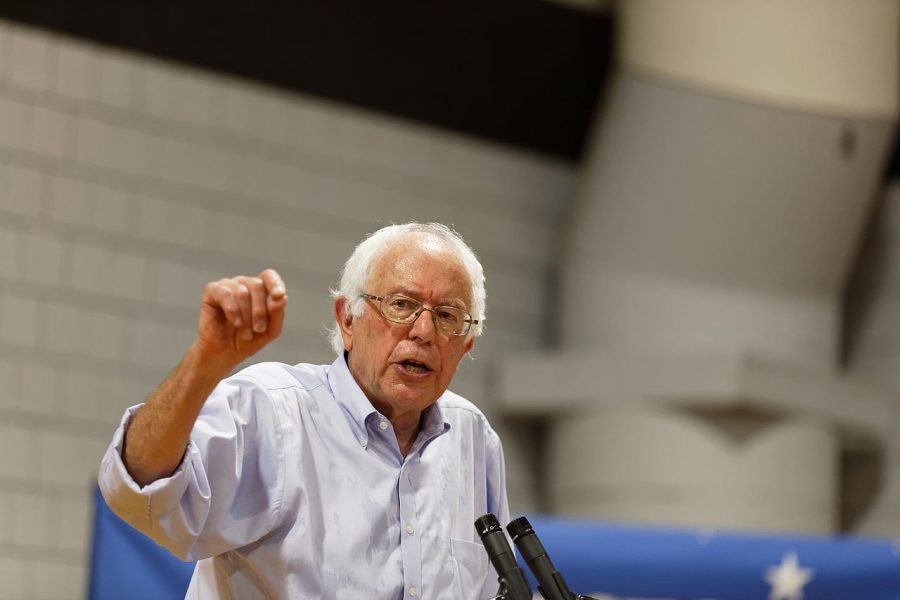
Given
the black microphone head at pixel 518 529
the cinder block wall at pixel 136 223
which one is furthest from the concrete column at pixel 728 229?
the black microphone head at pixel 518 529

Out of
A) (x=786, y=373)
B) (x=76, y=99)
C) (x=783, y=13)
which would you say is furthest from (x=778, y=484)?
(x=76, y=99)

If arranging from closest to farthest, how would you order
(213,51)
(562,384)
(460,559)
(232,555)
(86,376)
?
(232,555) → (460,559) → (86,376) → (213,51) → (562,384)

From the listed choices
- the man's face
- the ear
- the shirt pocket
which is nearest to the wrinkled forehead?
the man's face

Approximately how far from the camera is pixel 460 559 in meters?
2.50

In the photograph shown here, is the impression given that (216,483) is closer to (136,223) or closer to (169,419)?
(169,419)

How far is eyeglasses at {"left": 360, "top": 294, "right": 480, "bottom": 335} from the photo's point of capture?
8.13 feet

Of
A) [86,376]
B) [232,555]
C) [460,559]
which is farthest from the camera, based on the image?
[86,376]

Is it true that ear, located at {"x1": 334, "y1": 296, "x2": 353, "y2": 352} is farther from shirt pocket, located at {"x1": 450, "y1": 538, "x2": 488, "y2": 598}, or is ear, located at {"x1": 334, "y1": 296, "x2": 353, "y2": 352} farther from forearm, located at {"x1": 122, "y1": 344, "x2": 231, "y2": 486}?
forearm, located at {"x1": 122, "y1": 344, "x2": 231, "y2": 486}

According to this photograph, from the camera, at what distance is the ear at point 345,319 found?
8.51 ft

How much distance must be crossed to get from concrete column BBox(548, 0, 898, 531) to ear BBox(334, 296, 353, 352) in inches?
168

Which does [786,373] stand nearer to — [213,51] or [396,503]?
[213,51]

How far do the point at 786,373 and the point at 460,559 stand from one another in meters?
4.61

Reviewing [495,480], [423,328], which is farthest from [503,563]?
[495,480]

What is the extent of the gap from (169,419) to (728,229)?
509 centimetres
